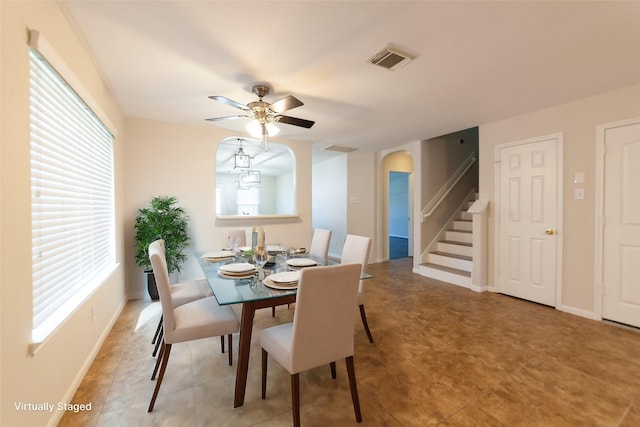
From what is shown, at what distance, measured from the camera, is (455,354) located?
2.29 m

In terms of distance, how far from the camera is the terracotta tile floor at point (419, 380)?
161 cm

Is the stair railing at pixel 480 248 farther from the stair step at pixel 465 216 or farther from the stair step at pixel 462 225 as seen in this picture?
the stair step at pixel 465 216

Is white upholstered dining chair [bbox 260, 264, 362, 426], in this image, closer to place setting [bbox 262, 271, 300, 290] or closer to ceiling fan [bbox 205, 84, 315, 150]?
place setting [bbox 262, 271, 300, 290]

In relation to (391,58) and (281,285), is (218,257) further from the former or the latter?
(391,58)

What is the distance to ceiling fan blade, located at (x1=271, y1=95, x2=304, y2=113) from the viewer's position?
7.44 feet

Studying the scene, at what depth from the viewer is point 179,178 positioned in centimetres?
388

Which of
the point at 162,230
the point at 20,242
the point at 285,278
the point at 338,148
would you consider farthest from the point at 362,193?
the point at 20,242

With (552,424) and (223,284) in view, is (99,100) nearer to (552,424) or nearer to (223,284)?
(223,284)

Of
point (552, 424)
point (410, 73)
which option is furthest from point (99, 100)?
point (552, 424)

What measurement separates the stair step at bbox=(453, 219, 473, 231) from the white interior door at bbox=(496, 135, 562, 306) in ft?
4.41

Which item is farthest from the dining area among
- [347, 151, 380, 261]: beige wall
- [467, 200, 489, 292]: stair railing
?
[347, 151, 380, 261]: beige wall

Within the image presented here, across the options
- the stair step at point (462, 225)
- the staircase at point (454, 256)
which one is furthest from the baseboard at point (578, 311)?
the stair step at point (462, 225)

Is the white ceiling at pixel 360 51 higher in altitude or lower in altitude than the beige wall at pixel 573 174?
higher

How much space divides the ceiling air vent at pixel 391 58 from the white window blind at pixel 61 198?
6.99 ft
